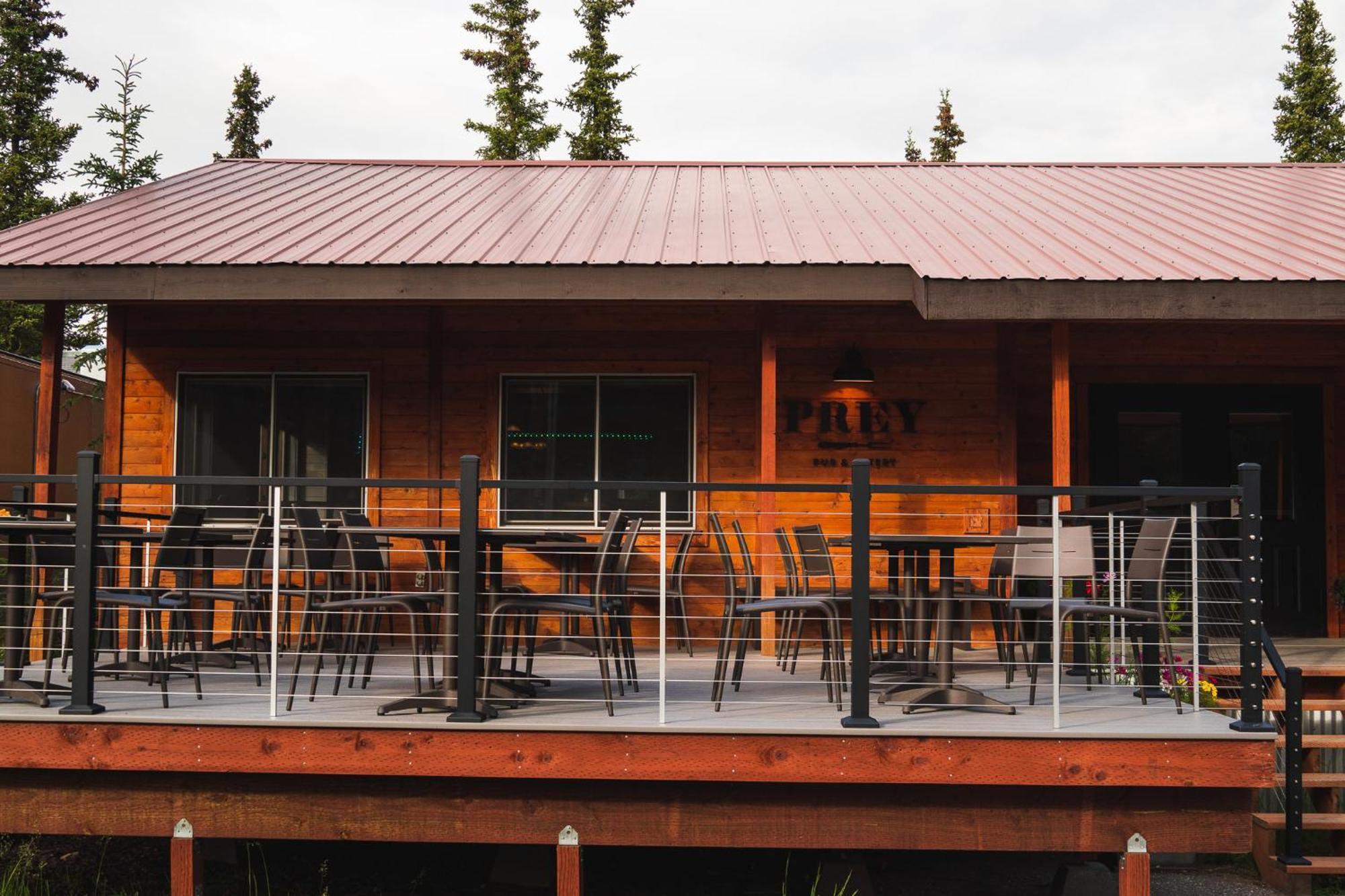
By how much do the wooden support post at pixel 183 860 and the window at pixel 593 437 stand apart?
12.7 ft

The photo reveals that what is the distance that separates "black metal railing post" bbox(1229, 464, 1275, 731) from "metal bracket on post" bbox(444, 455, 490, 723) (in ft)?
9.59

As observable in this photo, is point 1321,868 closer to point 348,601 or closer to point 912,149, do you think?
point 348,601

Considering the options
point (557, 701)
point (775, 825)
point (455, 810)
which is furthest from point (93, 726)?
point (775, 825)

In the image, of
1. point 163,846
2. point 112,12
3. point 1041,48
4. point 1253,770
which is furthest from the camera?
point 1041,48

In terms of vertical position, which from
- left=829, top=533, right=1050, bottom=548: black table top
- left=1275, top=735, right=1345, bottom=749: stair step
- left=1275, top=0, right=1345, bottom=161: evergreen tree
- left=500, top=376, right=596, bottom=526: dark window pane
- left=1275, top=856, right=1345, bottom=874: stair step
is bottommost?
left=1275, top=856, right=1345, bottom=874: stair step

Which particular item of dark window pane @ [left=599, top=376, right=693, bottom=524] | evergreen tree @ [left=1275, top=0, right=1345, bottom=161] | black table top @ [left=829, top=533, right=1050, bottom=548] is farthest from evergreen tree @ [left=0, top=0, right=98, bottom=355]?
evergreen tree @ [left=1275, top=0, right=1345, bottom=161]

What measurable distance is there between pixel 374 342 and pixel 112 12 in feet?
56.7

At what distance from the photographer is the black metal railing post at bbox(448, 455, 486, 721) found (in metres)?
4.45

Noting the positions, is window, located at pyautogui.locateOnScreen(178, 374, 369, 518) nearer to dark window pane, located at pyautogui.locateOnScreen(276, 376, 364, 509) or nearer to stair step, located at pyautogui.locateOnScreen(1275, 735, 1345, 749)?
dark window pane, located at pyautogui.locateOnScreen(276, 376, 364, 509)

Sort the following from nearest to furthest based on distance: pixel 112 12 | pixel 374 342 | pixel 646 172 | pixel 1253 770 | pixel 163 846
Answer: pixel 1253 770, pixel 163 846, pixel 374 342, pixel 646 172, pixel 112 12

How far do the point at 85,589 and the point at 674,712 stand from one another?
2382 mm

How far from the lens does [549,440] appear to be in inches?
Result: 327

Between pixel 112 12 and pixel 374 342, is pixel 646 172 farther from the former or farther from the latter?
pixel 112 12

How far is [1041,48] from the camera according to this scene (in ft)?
78.1
